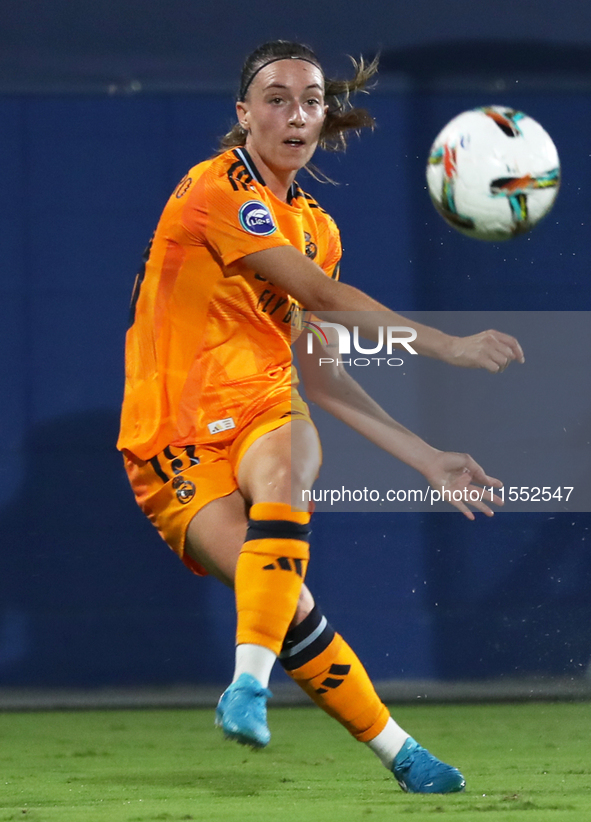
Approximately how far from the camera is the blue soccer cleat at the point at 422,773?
258 cm

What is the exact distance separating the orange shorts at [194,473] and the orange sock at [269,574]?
17cm

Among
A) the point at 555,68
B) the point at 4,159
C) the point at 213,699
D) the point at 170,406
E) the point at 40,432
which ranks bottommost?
the point at 213,699

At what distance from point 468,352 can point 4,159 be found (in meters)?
3.02

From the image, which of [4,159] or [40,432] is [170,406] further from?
[4,159]

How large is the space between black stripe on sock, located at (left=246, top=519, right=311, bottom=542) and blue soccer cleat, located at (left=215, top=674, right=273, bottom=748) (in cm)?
29

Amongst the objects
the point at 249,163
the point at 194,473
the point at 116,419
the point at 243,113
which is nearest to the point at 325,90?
the point at 243,113

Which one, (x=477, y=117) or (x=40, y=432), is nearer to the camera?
(x=477, y=117)

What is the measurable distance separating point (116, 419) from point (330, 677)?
223 cm

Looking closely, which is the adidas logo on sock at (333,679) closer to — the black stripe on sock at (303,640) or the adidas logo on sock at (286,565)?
the black stripe on sock at (303,640)

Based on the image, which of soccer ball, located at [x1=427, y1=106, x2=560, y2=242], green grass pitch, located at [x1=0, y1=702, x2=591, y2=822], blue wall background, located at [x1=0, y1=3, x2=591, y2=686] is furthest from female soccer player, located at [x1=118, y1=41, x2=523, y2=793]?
blue wall background, located at [x1=0, y1=3, x2=591, y2=686]

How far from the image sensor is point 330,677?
8.50ft

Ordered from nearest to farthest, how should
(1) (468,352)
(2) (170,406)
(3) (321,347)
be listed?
(1) (468,352) < (2) (170,406) < (3) (321,347)

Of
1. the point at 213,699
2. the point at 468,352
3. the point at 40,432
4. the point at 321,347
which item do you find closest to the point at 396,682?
the point at 213,699

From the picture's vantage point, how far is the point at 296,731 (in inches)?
152
